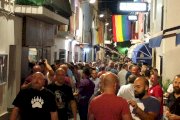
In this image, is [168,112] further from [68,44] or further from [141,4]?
[68,44]

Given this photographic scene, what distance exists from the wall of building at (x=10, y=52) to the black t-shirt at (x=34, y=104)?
6.28m

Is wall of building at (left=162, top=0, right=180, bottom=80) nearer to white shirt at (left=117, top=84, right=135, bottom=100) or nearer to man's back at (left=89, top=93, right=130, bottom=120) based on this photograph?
white shirt at (left=117, top=84, right=135, bottom=100)

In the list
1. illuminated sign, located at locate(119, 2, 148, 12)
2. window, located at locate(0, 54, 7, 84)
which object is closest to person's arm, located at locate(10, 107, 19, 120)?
window, located at locate(0, 54, 7, 84)

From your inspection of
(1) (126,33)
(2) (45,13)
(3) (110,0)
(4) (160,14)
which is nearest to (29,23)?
(2) (45,13)

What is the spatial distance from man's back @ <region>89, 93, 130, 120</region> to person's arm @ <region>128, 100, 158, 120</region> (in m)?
0.29

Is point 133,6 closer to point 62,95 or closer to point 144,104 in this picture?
point 62,95

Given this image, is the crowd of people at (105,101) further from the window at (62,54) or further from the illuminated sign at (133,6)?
the illuminated sign at (133,6)

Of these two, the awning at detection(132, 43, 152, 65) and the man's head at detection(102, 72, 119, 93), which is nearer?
the man's head at detection(102, 72, 119, 93)

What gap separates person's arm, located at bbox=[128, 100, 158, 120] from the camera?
6.41 meters

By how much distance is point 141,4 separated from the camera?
1094 inches

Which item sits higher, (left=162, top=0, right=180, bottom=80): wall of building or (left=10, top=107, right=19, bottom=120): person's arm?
(left=162, top=0, right=180, bottom=80): wall of building

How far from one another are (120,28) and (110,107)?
102ft

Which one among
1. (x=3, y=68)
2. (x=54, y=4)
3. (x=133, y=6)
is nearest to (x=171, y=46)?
(x=54, y=4)

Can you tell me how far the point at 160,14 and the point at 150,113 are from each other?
15174mm
